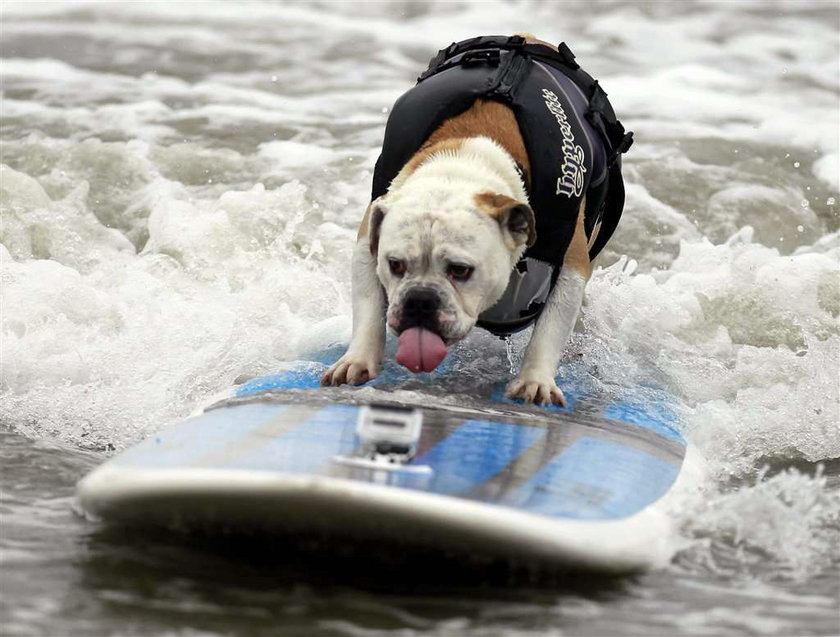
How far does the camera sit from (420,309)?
449cm

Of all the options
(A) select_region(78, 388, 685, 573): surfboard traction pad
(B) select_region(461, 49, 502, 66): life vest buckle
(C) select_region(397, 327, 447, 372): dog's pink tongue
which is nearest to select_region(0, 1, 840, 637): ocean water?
(A) select_region(78, 388, 685, 573): surfboard traction pad

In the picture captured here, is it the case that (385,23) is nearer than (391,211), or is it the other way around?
(391,211)

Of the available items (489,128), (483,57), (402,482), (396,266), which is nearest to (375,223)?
(396,266)

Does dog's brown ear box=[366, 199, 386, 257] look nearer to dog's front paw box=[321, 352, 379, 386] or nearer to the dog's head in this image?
the dog's head

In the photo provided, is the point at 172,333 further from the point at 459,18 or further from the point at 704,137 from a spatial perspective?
the point at 459,18

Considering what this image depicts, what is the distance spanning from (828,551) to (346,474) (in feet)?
4.63

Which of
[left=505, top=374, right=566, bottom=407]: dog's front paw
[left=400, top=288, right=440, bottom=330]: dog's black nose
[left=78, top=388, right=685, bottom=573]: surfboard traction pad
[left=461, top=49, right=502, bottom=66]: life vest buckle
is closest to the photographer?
[left=78, top=388, right=685, bottom=573]: surfboard traction pad

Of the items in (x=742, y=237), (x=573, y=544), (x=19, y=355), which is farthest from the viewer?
(x=742, y=237)

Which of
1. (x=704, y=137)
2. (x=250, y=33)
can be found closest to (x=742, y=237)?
(x=704, y=137)

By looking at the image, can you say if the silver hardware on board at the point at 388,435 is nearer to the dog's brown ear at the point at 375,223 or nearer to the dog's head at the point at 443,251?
the dog's head at the point at 443,251

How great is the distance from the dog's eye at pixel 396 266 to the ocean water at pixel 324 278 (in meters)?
0.77

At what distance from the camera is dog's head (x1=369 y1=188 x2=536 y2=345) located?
447cm

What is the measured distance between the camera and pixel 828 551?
377 cm

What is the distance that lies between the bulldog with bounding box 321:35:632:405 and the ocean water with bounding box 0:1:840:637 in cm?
45
